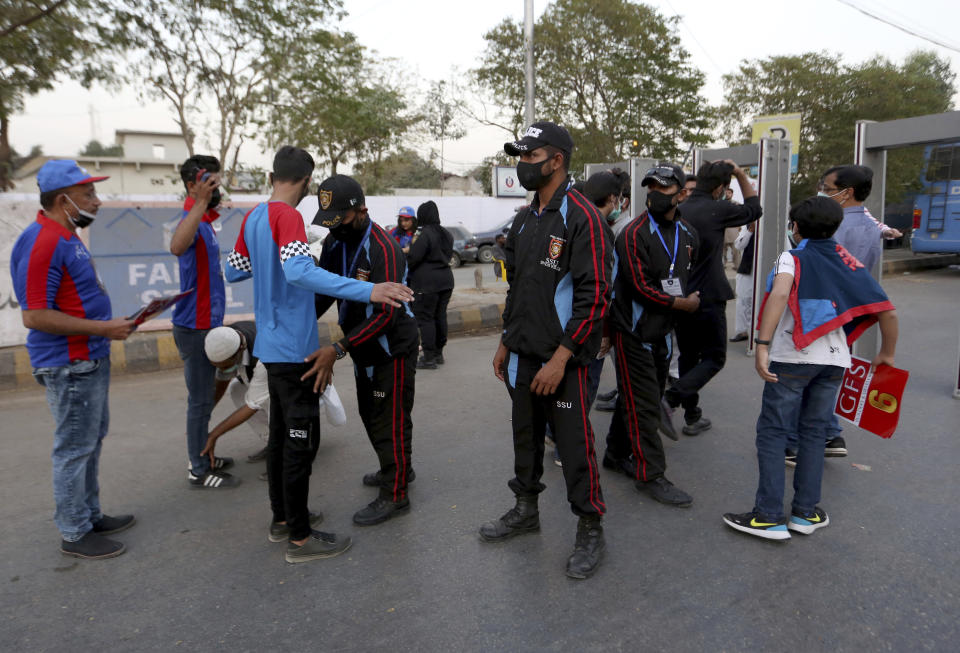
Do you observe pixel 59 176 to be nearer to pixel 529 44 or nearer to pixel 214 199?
pixel 214 199

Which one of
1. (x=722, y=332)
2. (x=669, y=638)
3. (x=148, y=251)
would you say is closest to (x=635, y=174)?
(x=722, y=332)

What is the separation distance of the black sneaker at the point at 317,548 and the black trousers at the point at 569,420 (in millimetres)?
1051

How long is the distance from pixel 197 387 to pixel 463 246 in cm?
1689

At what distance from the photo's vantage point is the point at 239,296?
844 centimetres

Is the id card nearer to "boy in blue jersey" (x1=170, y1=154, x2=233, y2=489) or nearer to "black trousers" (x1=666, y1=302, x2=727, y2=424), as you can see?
"black trousers" (x1=666, y1=302, x2=727, y2=424)

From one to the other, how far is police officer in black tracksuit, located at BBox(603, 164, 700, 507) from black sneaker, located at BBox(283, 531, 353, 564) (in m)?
1.74

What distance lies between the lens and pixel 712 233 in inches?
183

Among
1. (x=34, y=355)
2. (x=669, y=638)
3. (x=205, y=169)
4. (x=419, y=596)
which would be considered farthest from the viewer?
(x=205, y=169)

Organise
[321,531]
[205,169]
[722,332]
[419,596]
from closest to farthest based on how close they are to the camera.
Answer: [419,596] < [321,531] < [205,169] < [722,332]

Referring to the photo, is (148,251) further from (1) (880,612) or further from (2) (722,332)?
(1) (880,612)

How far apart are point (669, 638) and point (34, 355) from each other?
3.06 m

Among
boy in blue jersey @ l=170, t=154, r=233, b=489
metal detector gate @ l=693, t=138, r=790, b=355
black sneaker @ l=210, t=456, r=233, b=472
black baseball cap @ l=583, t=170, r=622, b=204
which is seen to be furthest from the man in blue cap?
metal detector gate @ l=693, t=138, r=790, b=355

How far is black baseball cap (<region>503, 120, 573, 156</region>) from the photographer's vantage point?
2.94 metres

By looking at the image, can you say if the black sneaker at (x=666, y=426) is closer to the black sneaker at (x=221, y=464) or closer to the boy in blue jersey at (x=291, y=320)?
the boy in blue jersey at (x=291, y=320)
